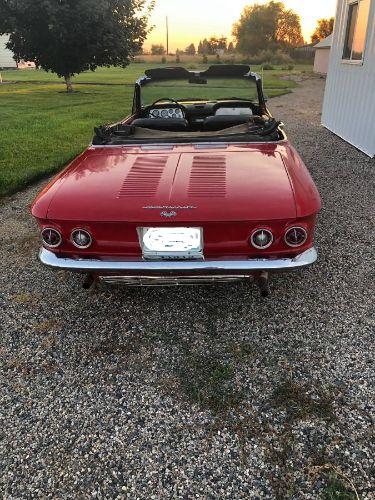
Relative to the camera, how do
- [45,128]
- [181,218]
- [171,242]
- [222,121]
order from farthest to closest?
[45,128]
[222,121]
[171,242]
[181,218]

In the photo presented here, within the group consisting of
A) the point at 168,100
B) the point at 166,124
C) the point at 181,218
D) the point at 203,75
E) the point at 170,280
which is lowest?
the point at 170,280

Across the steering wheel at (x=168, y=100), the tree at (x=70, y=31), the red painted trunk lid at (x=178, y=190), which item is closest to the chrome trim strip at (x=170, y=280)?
the red painted trunk lid at (x=178, y=190)

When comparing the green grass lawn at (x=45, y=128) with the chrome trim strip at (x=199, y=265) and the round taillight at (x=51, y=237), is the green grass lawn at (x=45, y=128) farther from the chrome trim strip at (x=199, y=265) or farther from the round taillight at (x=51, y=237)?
the chrome trim strip at (x=199, y=265)

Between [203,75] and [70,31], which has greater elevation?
[70,31]

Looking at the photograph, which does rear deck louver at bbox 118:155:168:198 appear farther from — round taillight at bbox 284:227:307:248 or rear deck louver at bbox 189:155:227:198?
round taillight at bbox 284:227:307:248

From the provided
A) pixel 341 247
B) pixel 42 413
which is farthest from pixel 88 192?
pixel 341 247

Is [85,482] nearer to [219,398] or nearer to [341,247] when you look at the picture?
[219,398]

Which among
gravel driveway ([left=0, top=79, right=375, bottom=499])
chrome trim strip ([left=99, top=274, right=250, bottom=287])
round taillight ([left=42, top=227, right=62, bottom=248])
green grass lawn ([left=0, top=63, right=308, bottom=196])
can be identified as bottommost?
gravel driveway ([left=0, top=79, right=375, bottom=499])

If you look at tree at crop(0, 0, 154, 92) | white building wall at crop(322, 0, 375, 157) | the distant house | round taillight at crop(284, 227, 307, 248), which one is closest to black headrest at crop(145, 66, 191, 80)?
round taillight at crop(284, 227, 307, 248)

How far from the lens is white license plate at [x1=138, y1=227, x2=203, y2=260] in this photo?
7.26ft

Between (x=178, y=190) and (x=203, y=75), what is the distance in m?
2.67

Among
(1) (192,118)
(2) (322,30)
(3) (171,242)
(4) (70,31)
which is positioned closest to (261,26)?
(2) (322,30)

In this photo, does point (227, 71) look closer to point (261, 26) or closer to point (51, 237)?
point (51, 237)

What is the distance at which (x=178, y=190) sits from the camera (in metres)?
2.30
